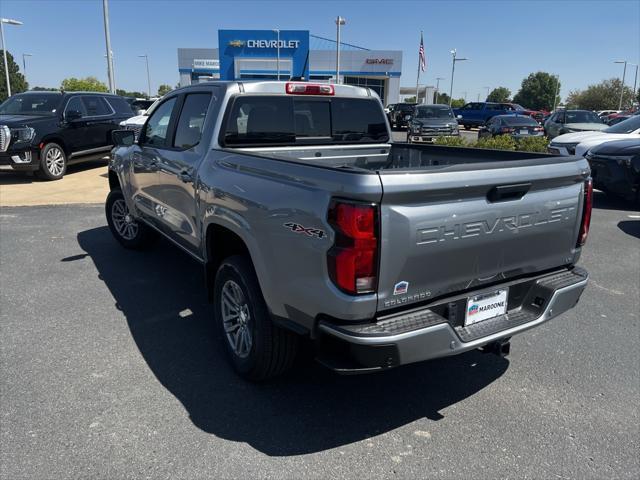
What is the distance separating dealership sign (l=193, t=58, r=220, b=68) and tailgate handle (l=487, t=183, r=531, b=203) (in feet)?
184

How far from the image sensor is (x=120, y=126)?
518 inches

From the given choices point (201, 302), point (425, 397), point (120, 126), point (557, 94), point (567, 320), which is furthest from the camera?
point (557, 94)

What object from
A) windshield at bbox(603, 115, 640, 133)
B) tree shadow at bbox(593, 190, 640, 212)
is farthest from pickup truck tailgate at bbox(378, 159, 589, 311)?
windshield at bbox(603, 115, 640, 133)

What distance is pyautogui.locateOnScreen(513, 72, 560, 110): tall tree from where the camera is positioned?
87.7 meters

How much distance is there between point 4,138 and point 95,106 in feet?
9.17

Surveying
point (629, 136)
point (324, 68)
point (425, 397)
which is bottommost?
point (425, 397)

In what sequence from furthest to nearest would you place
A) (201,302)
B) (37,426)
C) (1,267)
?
(1,267), (201,302), (37,426)

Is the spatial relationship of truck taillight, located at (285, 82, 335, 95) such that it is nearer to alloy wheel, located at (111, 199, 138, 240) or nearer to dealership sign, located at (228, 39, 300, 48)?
alloy wheel, located at (111, 199, 138, 240)

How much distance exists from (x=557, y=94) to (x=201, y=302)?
310 feet

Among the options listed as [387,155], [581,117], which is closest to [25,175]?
[387,155]

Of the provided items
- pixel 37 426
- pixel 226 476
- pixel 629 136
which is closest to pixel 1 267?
pixel 37 426

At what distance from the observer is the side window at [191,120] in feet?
A: 13.4

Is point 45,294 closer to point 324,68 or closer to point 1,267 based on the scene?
point 1,267

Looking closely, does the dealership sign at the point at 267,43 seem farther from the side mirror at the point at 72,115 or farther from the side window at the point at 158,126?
the side window at the point at 158,126
